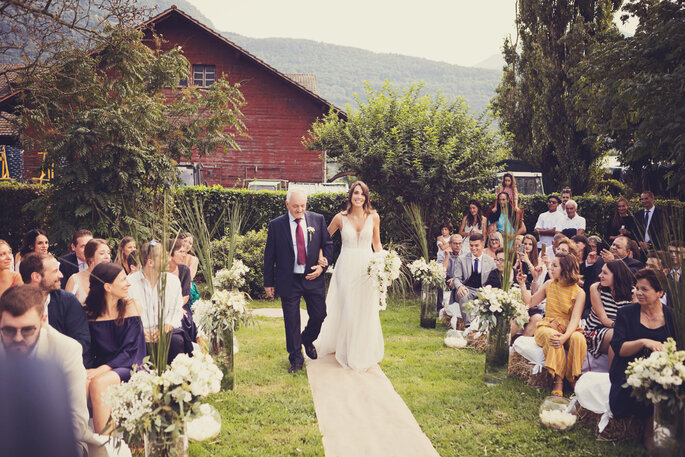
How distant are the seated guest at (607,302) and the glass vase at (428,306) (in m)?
3.30

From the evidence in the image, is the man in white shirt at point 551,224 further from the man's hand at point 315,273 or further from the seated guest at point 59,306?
the seated guest at point 59,306

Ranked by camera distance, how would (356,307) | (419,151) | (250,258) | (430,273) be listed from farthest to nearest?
(419,151) → (250,258) → (430,273) → (356,307)

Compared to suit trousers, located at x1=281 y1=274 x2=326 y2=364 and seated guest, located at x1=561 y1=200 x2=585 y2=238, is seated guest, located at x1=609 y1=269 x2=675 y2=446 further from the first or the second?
seated guest, located at x1=561 y1=200 x2=585 y2=238

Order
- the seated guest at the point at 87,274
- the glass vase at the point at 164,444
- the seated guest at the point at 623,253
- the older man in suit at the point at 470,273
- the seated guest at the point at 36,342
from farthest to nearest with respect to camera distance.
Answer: the older man in suit at the point at 470,273 < the seated guest at the point at 623,253 < the seated guest at the point at 87,274 < the glass vase at the point at 164,444 < the seated guest at the point at 36,342

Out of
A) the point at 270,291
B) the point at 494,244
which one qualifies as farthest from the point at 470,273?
the point at 270,291

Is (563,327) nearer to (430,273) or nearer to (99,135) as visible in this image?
(430,273)

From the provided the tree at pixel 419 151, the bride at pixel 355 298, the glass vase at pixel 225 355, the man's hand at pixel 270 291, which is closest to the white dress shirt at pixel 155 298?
the glass vase at pixel 225 355

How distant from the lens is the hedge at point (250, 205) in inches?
524

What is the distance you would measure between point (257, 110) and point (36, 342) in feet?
72.9

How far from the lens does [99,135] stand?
9.25 meters

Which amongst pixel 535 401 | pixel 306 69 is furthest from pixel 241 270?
pixel 306 69

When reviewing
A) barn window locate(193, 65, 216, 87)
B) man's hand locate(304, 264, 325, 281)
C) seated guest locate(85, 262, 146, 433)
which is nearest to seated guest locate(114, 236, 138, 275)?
seated guest locate(85, 262, 146, 433)

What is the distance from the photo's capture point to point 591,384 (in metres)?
5.02

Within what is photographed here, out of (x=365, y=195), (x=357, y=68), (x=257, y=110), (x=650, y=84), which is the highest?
(x=357, y=68)
